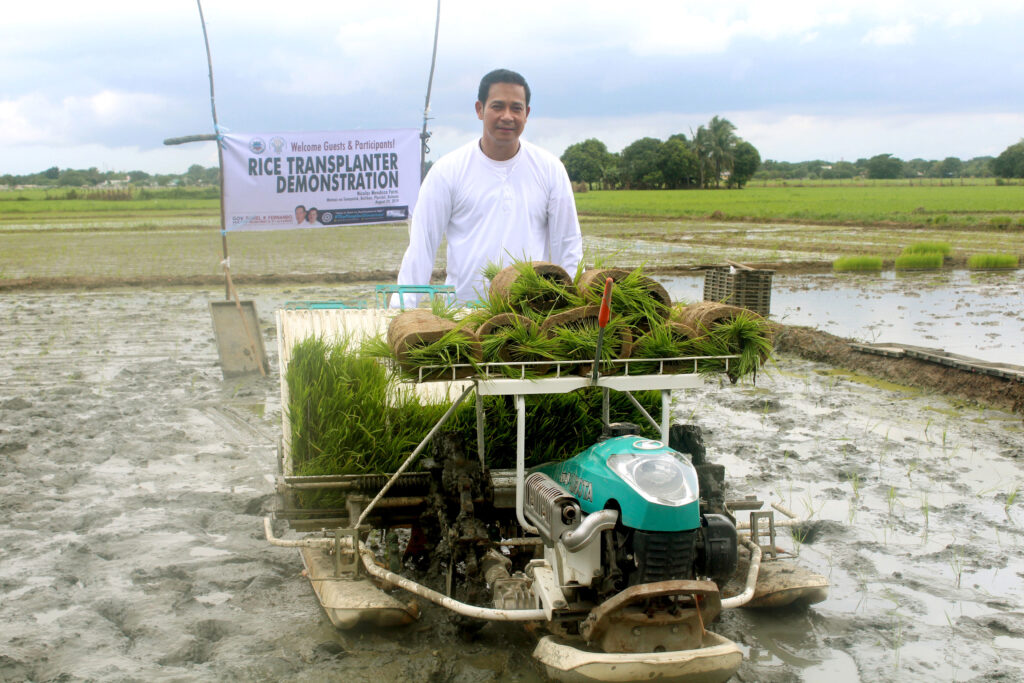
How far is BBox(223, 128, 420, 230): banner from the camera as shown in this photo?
9984 mm

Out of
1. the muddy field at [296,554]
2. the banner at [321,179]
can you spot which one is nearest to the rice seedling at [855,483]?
the muddy field at [296,554]

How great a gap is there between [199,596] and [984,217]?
32900mm

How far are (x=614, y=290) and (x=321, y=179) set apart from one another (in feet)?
23.7

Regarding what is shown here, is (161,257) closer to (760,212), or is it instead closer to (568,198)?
(568,198)

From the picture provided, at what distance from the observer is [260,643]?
405 centimetres

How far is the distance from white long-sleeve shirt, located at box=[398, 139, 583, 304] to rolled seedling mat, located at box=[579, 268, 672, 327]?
46.0 inches

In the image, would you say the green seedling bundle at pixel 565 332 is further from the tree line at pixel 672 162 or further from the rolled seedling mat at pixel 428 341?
the tree line at pixel 672 162

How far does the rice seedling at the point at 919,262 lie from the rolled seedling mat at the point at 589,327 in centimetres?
1760

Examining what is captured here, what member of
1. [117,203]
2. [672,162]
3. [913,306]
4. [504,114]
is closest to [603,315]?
[504,114]

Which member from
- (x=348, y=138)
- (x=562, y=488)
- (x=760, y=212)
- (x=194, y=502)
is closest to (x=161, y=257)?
(x=348, y=138)

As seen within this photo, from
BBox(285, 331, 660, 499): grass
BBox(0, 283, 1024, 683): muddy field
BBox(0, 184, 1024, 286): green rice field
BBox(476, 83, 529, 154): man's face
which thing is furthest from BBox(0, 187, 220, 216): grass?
BBox(476, 83, 529, 154): man's face

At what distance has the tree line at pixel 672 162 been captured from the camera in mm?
78938

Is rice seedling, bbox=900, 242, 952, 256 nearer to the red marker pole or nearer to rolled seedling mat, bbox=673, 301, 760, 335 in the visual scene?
rolled seedling mat, bbox=673, 301, 760, 335

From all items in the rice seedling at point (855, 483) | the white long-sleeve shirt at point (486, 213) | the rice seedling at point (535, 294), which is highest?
the white long-sleeve shirt at point (486, 213)
